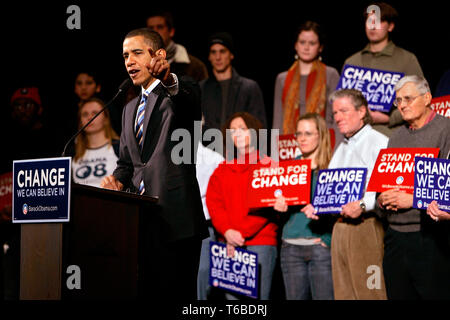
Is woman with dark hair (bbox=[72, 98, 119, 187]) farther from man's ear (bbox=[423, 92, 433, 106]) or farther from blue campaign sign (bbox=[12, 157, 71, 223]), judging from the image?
blue campaign sign (bbox=[12, 157, 71, 223])

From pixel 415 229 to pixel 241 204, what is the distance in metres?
1.39

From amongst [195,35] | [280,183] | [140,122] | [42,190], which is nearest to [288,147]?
[280,183]

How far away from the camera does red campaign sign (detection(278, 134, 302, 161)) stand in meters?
5.35

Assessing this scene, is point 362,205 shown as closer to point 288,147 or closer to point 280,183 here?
point 280,183

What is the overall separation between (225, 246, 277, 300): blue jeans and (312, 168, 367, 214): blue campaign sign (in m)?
0.57

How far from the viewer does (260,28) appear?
22.1 feet

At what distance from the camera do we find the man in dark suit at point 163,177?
2.83 m

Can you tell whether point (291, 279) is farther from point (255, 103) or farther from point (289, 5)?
point (289, 5)

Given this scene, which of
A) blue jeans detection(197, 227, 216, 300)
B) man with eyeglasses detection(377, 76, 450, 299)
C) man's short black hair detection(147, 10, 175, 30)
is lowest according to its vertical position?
blue jeans detection(197, 227, 216, 300)

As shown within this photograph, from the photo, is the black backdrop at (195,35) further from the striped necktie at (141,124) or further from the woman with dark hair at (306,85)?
the striped necktie at (141,124)

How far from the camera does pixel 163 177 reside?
2.89 meters

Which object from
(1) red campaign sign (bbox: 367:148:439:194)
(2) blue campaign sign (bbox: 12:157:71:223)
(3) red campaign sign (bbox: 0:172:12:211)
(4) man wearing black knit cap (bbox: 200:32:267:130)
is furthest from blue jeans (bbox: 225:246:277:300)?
(2) blue campaign sign (bbox: 12:157:71:223)

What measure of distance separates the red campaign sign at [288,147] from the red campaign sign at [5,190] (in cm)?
208
